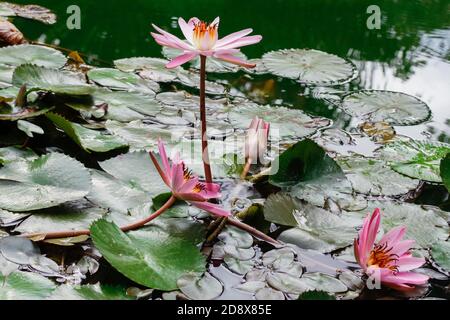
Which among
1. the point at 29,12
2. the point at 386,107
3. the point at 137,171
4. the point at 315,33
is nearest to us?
the point at 137,171

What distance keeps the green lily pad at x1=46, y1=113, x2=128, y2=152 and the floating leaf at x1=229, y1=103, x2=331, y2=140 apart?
1.15 feet

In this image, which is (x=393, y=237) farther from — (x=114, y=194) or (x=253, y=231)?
(x=114, y=194)

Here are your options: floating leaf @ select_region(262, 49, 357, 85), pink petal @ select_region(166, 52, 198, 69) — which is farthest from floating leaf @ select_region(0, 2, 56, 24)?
pink petal @ select_region(166, 52, 198, 69)

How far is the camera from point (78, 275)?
883 mm

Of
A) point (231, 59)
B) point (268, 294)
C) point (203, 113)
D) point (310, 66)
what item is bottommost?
point (268, 294)

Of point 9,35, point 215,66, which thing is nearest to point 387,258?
point 215,66

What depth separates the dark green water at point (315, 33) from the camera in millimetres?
1896

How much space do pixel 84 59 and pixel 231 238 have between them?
1.12 m

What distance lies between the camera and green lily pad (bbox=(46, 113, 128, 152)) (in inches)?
47.2

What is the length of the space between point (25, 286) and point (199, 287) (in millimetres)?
256

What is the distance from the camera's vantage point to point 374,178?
1.25 m

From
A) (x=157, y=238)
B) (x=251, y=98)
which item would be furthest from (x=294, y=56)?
(x=157, y=238)

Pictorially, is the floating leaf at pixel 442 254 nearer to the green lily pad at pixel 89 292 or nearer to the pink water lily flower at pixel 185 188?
the pink water lily flower at pixel 185 188
